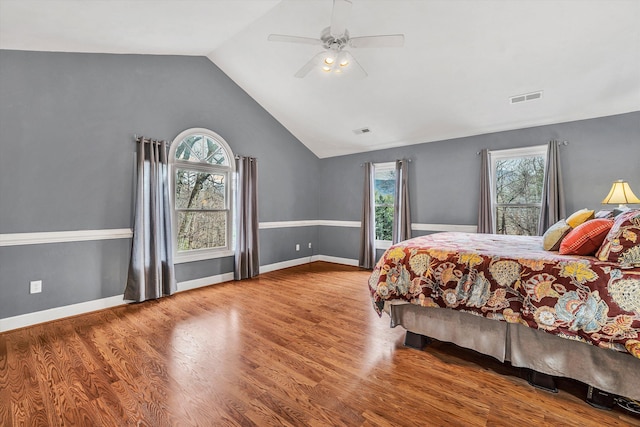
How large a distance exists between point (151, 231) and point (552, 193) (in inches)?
207

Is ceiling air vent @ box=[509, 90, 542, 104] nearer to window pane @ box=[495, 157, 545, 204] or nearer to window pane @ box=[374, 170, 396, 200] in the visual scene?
window pane @ box=[495, 157, 545, 204]

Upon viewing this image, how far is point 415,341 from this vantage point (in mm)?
A: 2383

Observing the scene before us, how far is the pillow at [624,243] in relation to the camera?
1.56m

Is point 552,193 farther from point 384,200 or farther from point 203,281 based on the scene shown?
point 203,281

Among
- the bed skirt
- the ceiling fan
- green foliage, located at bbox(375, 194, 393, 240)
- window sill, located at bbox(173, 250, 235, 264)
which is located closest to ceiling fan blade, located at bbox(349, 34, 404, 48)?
the ceiling fan

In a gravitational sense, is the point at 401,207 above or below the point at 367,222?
above

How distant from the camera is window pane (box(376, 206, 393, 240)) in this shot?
5.52 metres

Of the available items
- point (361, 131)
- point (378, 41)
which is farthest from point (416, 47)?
point (361, 131)

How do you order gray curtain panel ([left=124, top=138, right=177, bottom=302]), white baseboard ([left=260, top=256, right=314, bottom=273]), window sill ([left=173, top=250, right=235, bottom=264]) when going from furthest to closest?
white baseboard ([left=260, top=256, right=314, bottom=273])
window sill ([left=173, top=250, right=235, bottom=264])
gray curtain panel ([left=124, top=138, right=177, bottom=302])

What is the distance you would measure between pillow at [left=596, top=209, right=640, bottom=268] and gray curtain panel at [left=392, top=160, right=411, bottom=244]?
3296 millimetres

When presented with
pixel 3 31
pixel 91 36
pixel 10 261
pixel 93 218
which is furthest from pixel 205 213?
pixel 3 31

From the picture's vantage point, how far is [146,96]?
3.67 meters

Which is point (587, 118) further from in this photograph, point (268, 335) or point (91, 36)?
point (91, 36)

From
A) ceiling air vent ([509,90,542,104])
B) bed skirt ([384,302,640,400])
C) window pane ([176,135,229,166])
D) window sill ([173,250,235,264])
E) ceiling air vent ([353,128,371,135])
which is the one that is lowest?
bed skirt ([384,302,640,400])
